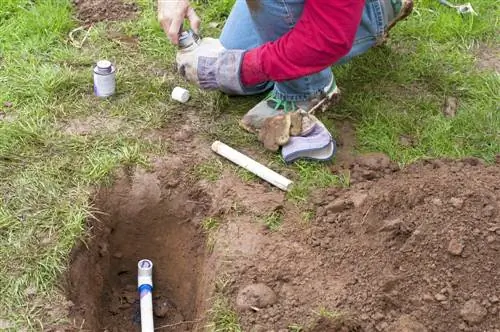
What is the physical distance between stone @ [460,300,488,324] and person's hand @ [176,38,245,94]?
1345mm

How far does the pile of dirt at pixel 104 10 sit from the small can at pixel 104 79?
0.64 metres

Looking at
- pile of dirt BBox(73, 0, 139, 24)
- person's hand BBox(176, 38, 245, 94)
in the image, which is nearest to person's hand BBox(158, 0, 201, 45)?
person's hand BBox(176, 38, 245, 94)

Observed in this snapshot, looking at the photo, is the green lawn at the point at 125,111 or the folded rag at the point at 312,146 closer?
Answer: the green lawn at the point at 125,111

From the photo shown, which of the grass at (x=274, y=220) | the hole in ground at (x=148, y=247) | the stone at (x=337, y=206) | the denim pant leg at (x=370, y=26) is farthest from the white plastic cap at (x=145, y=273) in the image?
the denim pant leg at (x=370, y=26)

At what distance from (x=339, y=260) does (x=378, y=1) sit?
1241 mm

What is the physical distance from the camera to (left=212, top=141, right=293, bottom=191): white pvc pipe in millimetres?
3026

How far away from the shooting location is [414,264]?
2.57 m

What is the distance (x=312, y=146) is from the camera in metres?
3.12

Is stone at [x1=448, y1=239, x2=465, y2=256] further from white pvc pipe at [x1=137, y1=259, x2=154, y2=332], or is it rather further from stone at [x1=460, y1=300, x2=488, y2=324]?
white pvc pipe at [x1=137, y1=259, x2=154, y2=332]

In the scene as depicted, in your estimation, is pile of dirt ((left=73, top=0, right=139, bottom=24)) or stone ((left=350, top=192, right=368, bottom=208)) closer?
stone ((left=350, top=192, right=368, bottom=208))

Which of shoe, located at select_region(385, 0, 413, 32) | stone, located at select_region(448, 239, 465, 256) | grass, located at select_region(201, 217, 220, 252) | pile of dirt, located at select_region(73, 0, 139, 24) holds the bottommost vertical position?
pile of dirt, located at select_region(73, 0, 139, 24)

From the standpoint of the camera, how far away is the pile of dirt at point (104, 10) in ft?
13.3

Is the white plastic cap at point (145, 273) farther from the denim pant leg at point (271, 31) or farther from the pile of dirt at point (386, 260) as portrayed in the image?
the denim pant leg at point (271, 31)

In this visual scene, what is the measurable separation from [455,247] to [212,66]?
1304 millimetres
